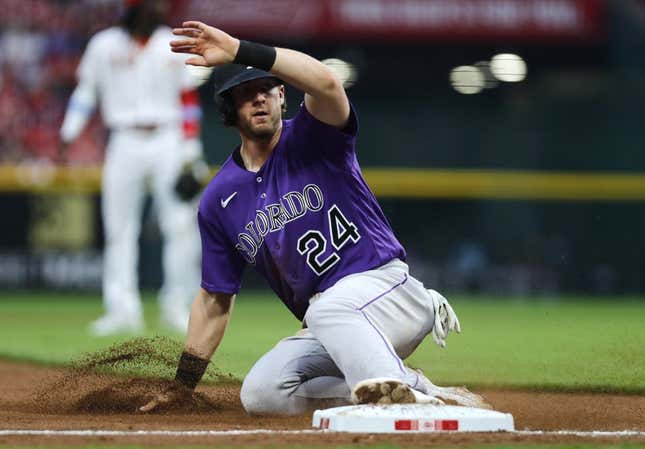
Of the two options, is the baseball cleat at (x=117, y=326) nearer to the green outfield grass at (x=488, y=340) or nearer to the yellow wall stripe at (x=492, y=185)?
the green outfield grass at (x=488, y=340)

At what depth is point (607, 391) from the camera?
5.39m

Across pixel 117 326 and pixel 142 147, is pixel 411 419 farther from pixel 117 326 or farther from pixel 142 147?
pixel 142 147

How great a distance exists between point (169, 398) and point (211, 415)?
0.54 feet

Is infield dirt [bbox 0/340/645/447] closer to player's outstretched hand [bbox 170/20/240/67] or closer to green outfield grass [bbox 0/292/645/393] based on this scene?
green outfield grass [bbox 0/292/645/393]

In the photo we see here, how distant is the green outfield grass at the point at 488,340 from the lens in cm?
580

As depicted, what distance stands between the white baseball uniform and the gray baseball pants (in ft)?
13.4

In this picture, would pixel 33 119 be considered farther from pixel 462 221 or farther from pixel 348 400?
pixel 348 400

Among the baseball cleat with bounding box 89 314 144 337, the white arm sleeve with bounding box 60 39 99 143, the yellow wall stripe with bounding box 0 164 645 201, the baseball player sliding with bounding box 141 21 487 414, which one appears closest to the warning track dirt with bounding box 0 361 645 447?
the baseball player sliding with bounding box 141 21 487 414

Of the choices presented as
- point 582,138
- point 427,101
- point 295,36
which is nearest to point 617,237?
point 582,138

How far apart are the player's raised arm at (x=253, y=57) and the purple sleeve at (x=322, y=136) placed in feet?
0.85

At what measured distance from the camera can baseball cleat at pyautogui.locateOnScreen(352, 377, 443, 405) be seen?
3758 millimetres

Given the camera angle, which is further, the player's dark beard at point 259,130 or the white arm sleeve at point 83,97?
the white arm sleeve at point 83,97

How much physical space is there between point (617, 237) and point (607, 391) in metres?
8.58

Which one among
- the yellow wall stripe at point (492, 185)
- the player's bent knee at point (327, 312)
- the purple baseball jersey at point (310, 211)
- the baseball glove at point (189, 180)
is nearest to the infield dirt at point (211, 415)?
the player's bent knee at point (327, 312)
